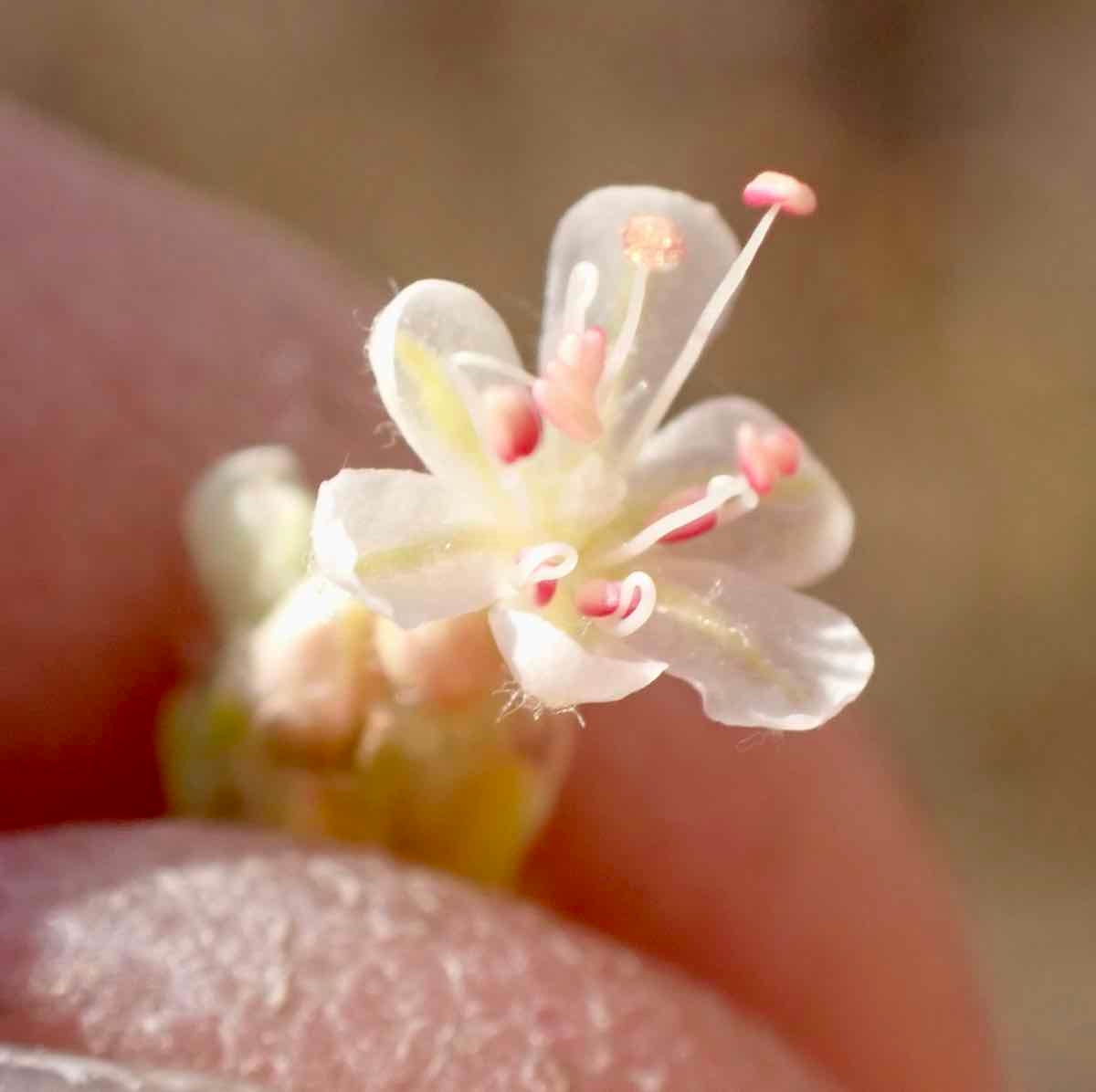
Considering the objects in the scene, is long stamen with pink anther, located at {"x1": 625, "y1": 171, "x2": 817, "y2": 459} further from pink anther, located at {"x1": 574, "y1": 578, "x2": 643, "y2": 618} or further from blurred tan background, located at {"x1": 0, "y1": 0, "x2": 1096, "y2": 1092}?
blurred tan background, located at {"x1": 0, "y1": 0, "x2": 1096, "y2": 1092}

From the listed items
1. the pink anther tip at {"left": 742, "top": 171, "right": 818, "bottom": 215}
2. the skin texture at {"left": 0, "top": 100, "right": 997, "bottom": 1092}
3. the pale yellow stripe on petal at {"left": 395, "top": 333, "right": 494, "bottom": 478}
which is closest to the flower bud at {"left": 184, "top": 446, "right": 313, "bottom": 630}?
the skin texture at {"left": 0, "top": 100, "right": 997, "bottom": 1092}

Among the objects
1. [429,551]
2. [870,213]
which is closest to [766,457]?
[429,551]

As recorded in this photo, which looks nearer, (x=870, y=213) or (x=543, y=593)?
(x=543, y=593)

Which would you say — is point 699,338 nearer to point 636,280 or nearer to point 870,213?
point 636,280

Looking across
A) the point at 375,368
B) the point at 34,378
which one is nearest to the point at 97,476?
the point at 34,378

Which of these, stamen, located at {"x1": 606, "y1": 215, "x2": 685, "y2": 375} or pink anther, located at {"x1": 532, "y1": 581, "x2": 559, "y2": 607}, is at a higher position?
stamen, located at {"x1": 606, "y1": 215, "x2": 685, "y2": 375}

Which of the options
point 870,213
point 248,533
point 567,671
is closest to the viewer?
point 567,671

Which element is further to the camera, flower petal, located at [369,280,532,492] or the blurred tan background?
the blurred tan background
